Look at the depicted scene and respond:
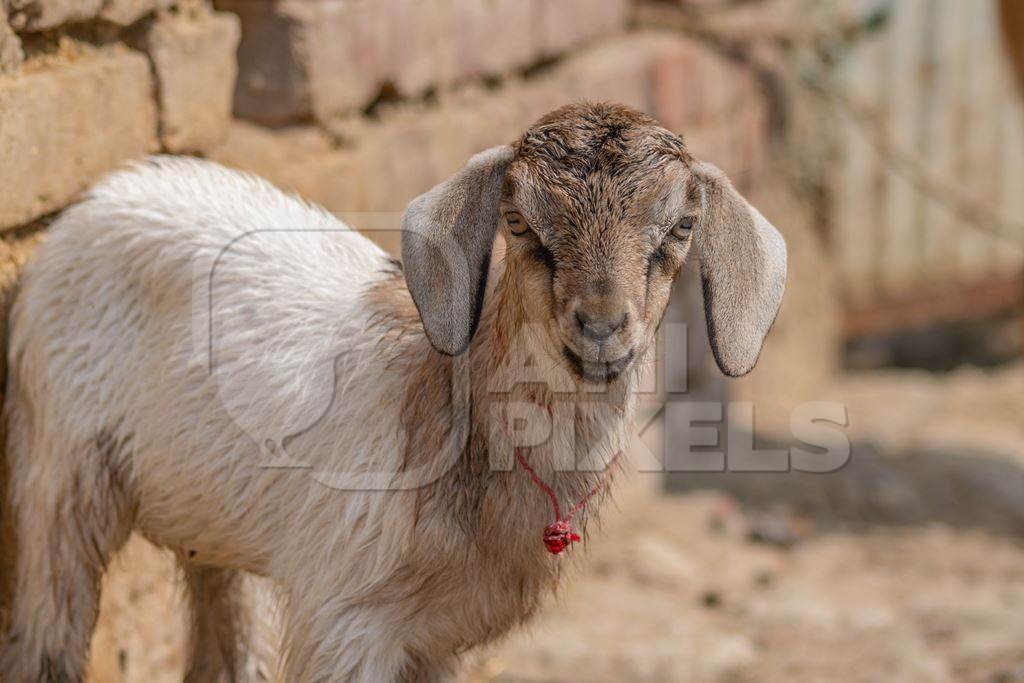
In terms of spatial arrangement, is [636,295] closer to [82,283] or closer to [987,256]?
[82,283]

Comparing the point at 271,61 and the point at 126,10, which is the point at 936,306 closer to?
the point at 271,61

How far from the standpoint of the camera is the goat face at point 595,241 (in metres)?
2.82

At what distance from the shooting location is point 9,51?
3.35 m

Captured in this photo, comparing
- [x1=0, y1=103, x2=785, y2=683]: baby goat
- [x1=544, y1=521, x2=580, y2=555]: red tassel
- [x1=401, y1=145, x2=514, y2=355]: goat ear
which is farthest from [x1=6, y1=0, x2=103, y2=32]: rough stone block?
[x1=544, y1=521, x2=580, y2=555]: red tassel

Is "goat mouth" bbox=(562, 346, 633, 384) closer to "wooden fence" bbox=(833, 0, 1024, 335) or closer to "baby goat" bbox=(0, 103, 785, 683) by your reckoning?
"baby goat" bbox=(0, 103, 785, 683)

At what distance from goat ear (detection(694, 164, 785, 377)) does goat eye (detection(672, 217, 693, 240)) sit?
40mm

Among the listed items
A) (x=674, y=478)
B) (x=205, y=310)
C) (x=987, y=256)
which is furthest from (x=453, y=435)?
(x=987, y=256)

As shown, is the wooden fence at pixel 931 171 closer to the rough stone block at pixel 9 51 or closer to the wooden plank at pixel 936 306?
the wooden plank at pixel 936 306

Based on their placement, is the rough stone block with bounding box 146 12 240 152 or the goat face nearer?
the goat face

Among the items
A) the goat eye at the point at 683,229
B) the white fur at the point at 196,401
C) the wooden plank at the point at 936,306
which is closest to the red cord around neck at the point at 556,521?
the white fur at the point at 196,401

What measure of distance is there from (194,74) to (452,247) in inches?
53.6

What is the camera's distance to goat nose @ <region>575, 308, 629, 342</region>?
9.04 ft

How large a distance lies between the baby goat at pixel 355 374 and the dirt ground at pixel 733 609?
0.47 meters

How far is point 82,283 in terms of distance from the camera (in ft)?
11.3
